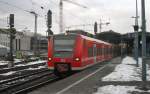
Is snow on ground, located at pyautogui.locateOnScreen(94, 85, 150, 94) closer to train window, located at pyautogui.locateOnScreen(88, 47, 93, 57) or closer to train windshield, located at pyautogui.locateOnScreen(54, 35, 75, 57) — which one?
train windshield, located at pyautogui.locateOnScreen(54, 35, 75, 57)

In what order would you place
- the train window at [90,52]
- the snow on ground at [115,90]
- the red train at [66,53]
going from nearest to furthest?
the snow on ground at [115,90]
the red train at [66,53]
the train window at [90,52]

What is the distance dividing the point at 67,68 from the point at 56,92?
866 cm

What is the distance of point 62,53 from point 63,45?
57 centimetres

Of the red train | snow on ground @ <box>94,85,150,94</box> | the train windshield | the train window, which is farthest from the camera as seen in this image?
the train window

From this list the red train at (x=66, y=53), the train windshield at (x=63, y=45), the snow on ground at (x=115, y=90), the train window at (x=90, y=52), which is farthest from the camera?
the train window at (x=90, y=52)

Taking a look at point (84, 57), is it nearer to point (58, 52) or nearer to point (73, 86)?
point (58, 52)

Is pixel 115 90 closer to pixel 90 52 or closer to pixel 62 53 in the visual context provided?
pixel 62 53

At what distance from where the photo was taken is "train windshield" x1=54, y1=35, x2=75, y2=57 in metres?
24.1

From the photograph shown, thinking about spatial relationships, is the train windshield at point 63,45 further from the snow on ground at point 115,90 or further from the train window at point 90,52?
the snow on ground at point 115,90

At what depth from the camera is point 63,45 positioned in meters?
24.4

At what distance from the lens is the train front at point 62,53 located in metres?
24.0

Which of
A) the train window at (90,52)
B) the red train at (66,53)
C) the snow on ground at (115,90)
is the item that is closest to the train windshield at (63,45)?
the red train at (66,53)

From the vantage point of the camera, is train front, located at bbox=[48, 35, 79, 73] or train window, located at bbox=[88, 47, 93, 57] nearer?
train front, located at bbox=[48, 35, 79, 73]

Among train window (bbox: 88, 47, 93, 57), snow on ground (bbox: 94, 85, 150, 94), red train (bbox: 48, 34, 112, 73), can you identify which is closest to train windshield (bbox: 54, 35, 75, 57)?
red train (bbox: 48, 34, 112, 73)
